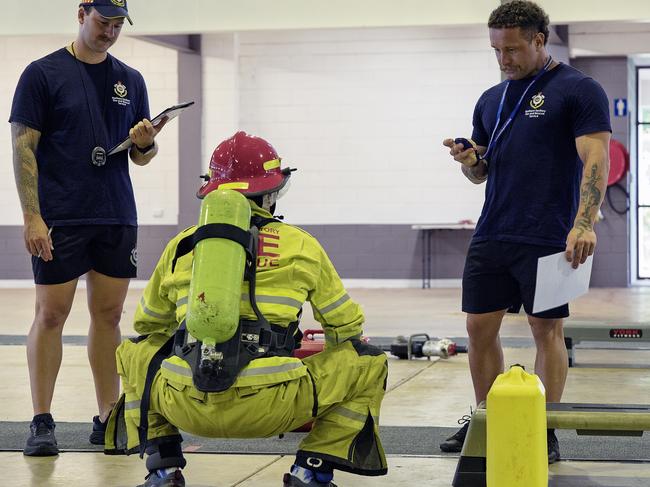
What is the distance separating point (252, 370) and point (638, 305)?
9914mm

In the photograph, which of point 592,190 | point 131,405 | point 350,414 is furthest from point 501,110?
point 131,405

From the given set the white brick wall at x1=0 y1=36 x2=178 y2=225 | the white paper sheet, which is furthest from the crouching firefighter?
the white brick wall at x1=0 y1=36 x2=178 y2=225

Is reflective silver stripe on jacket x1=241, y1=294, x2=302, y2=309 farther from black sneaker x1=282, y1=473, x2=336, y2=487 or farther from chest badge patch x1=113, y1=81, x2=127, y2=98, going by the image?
chest badge patch x1=113, y1=81, x2=127, y2=98

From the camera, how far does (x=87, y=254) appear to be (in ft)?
13.7

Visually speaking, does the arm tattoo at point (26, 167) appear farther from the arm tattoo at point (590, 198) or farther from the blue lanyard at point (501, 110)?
the arm tattoo at point (590, 198)

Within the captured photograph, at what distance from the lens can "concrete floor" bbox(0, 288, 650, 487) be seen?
3.53m

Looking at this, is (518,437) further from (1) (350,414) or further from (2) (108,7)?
(2) (108,7)

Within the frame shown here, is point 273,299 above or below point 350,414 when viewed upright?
above

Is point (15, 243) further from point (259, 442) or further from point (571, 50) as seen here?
point (259, 442)

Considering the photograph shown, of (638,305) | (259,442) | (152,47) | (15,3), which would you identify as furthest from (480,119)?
(152,47)

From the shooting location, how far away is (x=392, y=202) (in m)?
15.3

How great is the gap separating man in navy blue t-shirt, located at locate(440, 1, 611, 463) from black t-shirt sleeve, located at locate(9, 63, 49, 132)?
164 centimetres

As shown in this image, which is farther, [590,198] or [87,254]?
[87,254]

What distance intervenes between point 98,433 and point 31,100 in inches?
53.7
